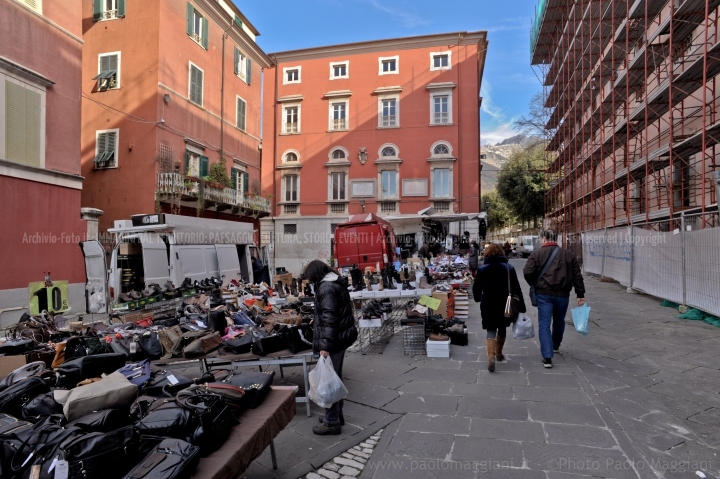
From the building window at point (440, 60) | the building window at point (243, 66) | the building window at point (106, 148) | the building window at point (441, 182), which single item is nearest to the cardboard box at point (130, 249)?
the building window at point (106, 148)

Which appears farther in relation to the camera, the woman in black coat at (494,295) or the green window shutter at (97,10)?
the green window shutter at (97,10)

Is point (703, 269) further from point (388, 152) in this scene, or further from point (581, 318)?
point (388, 152)

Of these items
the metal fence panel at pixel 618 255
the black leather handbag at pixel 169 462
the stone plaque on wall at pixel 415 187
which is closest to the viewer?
the black leather handbag at pixel 169 462

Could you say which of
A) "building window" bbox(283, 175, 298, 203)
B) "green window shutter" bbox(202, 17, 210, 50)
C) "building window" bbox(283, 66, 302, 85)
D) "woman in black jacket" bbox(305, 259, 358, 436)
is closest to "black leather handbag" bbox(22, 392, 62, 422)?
"woman in black jacket" bbox(305, 259, 358, 436)

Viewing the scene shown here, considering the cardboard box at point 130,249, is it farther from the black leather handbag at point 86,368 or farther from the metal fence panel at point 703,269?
the metal fence panel at point 703,269

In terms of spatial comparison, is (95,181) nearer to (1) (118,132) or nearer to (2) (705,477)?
(1) (118,132)

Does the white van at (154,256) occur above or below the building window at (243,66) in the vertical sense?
below

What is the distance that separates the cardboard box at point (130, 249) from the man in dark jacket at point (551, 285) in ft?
33.7

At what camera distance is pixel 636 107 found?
15.3 meters

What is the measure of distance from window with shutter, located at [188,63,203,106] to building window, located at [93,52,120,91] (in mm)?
2866

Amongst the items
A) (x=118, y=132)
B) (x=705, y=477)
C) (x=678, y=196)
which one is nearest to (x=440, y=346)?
(x=705, y=477)

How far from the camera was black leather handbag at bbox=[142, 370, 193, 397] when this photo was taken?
9.71ft

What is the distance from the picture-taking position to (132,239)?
1144 centimetres

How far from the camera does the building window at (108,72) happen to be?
1695cm
